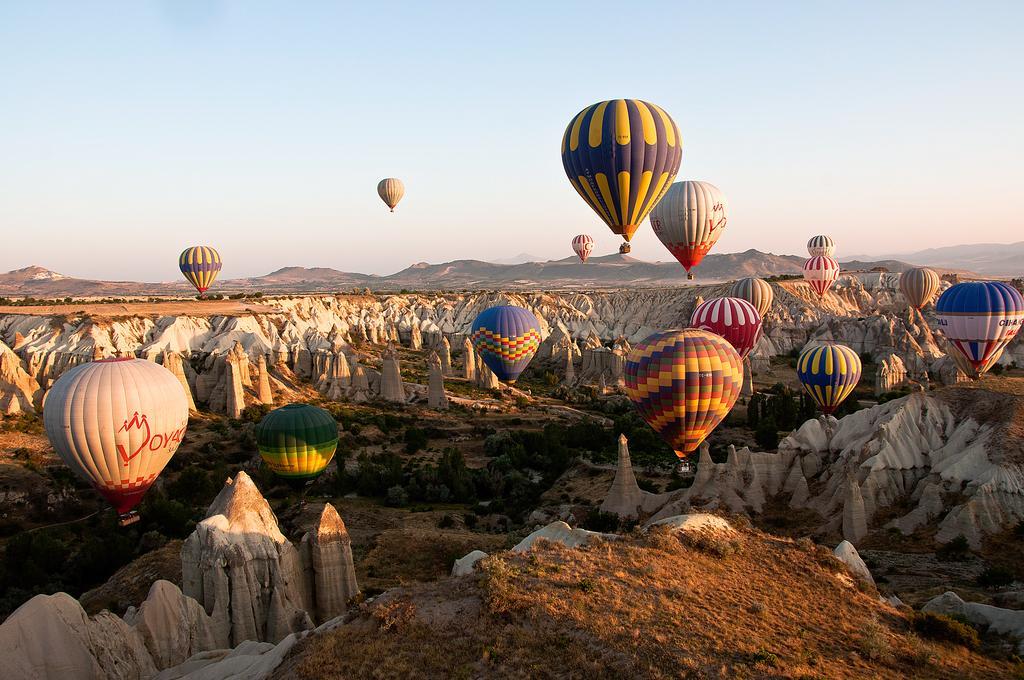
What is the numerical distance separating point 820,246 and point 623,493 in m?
77.2

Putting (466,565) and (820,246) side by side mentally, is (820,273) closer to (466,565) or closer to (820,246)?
(820,246)

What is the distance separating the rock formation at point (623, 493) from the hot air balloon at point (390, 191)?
59244 mm

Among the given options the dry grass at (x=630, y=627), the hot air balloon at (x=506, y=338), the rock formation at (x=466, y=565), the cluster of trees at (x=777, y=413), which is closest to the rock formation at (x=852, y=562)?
the dry grass at (x=630, y=627)

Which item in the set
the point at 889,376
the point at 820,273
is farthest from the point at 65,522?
the point at 820,273

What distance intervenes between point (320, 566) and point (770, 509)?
19.2 meters

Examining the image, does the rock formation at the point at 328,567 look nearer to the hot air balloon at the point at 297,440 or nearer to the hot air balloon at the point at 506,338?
the hot air balloon at the point at 297,440

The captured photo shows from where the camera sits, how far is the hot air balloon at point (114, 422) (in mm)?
22562

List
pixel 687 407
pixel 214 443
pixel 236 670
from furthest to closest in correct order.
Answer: pixel 214 443, pixel 687 407, pixel 236 670

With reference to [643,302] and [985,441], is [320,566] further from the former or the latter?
[643,302]

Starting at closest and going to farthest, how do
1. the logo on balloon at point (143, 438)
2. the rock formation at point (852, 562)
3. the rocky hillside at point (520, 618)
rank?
1. the rocky hillside at point (520, 618)
2. the rock formation at point (852, 562)
3. the logo on balloon at point (143, 438)

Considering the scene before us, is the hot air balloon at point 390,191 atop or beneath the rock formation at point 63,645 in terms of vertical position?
atop

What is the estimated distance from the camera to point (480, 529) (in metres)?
30.3

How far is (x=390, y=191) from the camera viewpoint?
3214 inches

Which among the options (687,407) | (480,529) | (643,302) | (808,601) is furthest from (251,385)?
(643,302)
